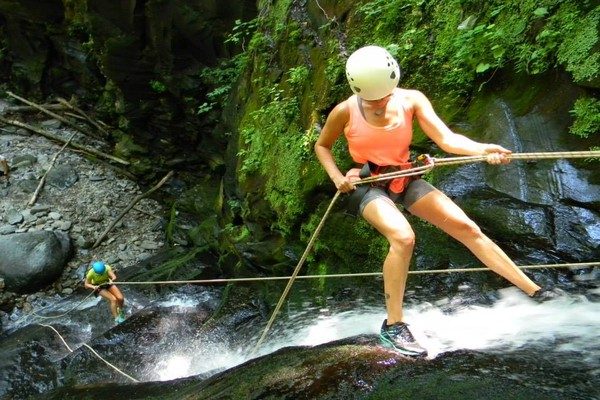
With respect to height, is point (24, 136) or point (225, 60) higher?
point (225, 60)

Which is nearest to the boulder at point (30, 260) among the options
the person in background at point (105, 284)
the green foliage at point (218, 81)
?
the person in background at point (105, 284)

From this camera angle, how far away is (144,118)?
1417 cm

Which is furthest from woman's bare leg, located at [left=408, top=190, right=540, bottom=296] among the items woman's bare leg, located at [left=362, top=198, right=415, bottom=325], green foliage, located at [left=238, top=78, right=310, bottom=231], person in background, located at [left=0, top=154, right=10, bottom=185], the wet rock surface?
person in background, located at [left=0, top=154, right=10, bottom=185]

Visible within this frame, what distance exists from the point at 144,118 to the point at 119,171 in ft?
5.81

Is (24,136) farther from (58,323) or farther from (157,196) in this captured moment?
(58,323)

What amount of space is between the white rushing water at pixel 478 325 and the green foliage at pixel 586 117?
140cm

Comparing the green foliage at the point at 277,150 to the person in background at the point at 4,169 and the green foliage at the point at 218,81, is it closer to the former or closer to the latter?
the green foliage at the point at 218,81

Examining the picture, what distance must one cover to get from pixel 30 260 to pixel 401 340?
9.85 meters

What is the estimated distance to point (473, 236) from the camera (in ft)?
11.6

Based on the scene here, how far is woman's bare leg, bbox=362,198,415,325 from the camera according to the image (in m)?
3.33

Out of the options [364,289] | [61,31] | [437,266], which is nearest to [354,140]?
[437,266]

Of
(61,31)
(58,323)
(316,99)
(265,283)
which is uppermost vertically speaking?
(61,31)

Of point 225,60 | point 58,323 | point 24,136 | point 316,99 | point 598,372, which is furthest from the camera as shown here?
point 24,136

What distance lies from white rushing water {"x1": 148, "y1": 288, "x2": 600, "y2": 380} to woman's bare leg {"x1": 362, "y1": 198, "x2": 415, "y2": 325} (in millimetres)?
337
